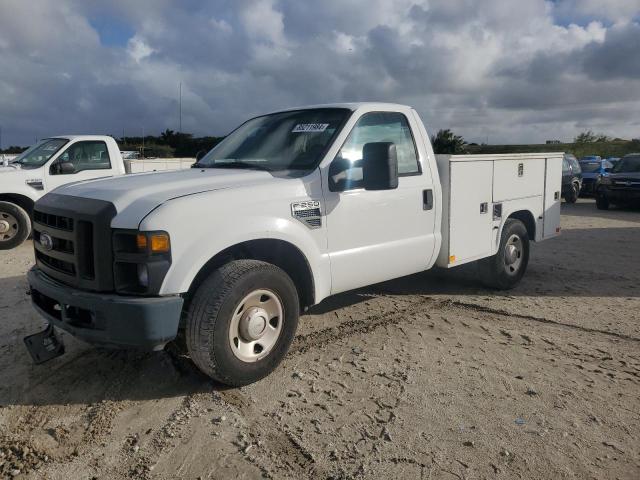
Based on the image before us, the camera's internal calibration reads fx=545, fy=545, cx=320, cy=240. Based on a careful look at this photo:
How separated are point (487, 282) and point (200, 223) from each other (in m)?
3.86

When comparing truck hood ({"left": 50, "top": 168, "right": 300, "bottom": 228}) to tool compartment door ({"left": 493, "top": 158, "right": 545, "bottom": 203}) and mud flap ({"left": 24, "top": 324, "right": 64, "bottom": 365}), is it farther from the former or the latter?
tool compartment door ({"left": 493, "top": 158, "right": 545, "bottom": 203})

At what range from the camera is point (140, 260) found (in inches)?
124

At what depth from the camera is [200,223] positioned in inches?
130

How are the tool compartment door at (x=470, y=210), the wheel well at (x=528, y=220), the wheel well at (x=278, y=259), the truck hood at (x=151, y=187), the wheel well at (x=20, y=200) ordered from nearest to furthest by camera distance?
the truck hood at (x=151, y=187)
the wheel well at (x=278, y=259)
the tool compartment door at (x=470, y=210)
the wheel well at (x=528, y=220)
the wheel well at (x=20, y=200)

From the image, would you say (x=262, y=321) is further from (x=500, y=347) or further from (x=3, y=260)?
(x=3, y=260)

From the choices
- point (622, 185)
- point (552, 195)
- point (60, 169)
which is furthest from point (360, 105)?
point (622, 185)

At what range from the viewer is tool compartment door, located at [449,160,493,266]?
16.8 feet

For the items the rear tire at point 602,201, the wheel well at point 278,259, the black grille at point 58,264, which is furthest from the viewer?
the rear tire at point 602,201

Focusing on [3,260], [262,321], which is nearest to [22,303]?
[3,260]

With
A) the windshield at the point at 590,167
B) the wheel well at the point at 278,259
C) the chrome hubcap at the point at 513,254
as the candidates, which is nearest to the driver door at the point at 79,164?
the wheel well at the point at 278,259

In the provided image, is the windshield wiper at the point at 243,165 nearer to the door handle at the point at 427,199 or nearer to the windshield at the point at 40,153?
the door handle at the point at 427,199

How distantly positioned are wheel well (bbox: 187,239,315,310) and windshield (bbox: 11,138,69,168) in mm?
6917

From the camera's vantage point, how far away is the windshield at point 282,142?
4.25 m

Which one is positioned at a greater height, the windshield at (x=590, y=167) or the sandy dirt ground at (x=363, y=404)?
the windshield at (x=590, y=167)
